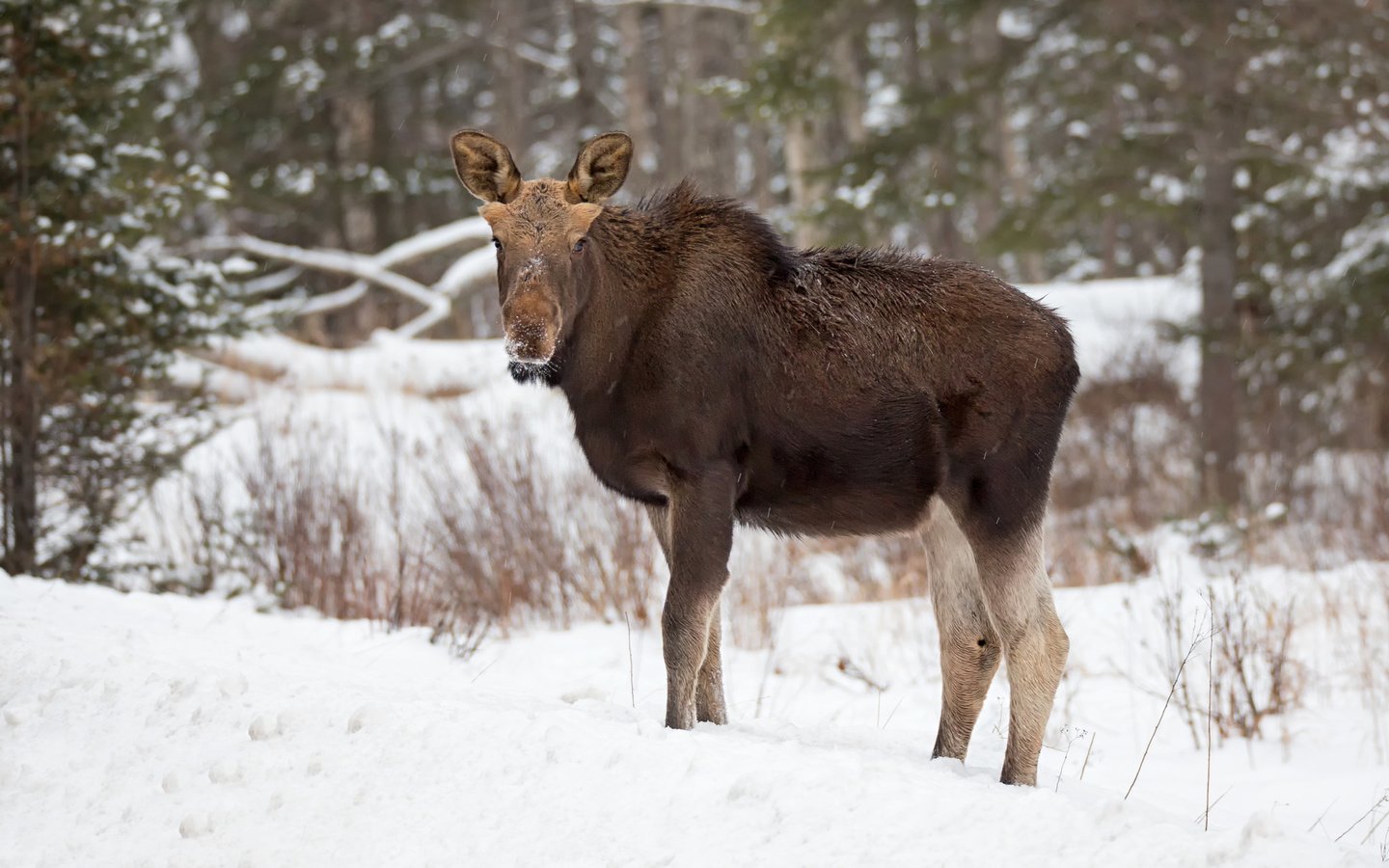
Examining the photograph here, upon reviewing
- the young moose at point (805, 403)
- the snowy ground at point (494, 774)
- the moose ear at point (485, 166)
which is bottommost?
the snowy ground at point (494, 774)

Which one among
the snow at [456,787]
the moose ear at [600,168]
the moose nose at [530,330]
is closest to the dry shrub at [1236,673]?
the snow at [456,787]

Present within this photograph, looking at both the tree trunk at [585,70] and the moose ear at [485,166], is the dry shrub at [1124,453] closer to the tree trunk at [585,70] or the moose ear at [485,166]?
the moose ear at [485,166]

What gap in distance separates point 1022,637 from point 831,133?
31850 millimetres

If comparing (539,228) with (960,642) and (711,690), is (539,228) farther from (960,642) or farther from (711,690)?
(960,642)

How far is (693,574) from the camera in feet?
15.2

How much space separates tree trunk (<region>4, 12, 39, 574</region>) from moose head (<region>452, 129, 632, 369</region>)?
4749 mm

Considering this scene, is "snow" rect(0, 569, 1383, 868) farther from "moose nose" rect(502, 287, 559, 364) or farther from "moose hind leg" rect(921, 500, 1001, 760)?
"moose nose" rect(502, 287, 559, 364)

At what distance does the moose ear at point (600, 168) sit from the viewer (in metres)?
5.03

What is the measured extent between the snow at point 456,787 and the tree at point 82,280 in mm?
3590

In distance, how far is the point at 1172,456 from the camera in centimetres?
1589

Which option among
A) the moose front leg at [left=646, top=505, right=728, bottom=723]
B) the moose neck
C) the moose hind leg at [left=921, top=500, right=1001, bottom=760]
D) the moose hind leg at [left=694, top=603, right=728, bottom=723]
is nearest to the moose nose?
the moose neck

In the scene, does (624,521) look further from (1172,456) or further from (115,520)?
(1172,456)

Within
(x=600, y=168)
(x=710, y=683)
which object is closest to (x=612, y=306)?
(x=600, y=168)

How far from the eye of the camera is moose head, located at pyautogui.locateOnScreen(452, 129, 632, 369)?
4.48 metres
